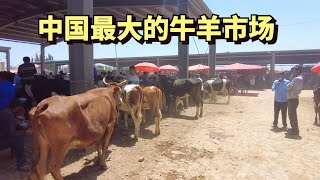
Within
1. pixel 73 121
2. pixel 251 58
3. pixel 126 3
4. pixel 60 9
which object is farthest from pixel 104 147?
pixel 251 58

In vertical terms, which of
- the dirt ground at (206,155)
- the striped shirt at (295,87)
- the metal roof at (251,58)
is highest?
the metal roof at (251,58)

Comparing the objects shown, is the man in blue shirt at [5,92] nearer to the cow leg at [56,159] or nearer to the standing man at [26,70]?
the cow leg at [56,159]

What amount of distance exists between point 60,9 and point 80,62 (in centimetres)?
711

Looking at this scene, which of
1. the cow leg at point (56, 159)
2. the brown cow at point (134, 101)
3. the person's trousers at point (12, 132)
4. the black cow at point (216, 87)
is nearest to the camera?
the cow leg at point (56, 159)

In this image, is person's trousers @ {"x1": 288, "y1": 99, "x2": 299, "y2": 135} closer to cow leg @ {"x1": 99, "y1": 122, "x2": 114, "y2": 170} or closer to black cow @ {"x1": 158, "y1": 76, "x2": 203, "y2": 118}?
black cow @ {"x1": 158, "y1": 76, "x2": 203, "y2": 118}

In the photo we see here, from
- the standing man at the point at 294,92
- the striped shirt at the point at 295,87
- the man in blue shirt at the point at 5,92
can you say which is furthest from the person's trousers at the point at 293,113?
the man in blue shirt at the point at 5,92

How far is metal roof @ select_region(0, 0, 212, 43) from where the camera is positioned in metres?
12.9

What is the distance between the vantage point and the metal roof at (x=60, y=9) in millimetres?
12906

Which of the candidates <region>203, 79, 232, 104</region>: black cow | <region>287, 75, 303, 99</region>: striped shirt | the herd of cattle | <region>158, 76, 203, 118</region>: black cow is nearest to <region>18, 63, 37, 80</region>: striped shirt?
the herd of cattle

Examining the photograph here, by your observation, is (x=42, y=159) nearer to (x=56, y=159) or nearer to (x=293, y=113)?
(x=56, y=159)

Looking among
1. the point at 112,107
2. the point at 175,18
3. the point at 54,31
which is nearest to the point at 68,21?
the point at 54,31

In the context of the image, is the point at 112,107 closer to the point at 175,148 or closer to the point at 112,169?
the point at 112,169

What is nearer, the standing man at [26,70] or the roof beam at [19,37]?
the standing man at [26,70]

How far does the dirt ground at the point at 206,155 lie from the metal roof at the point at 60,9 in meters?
5.57
